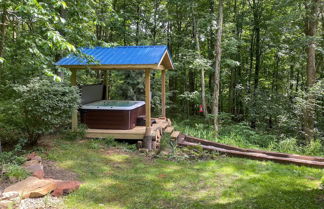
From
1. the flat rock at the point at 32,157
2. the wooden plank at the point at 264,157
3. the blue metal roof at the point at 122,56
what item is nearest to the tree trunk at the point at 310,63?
the wooden plank at the point at 264,157

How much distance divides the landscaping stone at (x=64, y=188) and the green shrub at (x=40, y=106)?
195 centimetres

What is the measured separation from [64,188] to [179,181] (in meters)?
1.98

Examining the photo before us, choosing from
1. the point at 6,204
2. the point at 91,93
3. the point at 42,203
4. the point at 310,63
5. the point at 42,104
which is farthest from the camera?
the point at 310,63

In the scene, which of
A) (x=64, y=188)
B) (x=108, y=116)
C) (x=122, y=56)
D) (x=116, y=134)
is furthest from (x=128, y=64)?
(x=64, y=188)

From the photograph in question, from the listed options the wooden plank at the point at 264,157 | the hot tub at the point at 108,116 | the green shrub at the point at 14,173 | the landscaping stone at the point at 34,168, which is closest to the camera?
the green shrub at the point at 14,173

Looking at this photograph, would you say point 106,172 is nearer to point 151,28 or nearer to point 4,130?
point 4,130

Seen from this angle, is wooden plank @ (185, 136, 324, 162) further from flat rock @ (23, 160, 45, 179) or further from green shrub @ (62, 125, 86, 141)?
flat rock @ (23, 160, 45, 179)

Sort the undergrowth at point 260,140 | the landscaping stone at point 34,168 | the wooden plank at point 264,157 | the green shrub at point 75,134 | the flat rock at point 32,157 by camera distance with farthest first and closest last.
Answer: the undergrowth at point 260,140 < the green shrub at point 75,134 < the wooden plank at point 264,157 < the flat rock at point 32,157 < the landscaping stone at point 34,168

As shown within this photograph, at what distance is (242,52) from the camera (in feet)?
45.3

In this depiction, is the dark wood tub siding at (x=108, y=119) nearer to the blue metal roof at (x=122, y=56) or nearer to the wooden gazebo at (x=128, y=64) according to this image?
the wooden gazebo at (x=128, y=64)

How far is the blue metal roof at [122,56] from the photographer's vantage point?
658 centimetres

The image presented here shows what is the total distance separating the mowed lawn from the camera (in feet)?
11.8

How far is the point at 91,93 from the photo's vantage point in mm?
8477

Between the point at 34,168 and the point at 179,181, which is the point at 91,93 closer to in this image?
the point at 34,168
